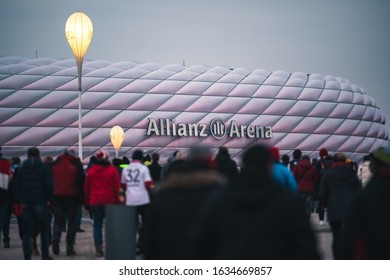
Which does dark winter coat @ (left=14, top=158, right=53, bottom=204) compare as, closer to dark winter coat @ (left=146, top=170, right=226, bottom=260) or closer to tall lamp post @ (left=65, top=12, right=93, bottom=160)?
dark winter coat @ (left=146, top=170, right=226, bottom=260)

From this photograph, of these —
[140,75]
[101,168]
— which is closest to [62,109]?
[140,75]

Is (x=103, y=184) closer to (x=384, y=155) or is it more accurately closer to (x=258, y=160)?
(x=384, y=155)

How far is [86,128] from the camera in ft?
183

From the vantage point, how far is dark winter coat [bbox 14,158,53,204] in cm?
1202

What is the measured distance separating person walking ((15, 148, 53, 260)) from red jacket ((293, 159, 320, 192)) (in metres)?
6.70

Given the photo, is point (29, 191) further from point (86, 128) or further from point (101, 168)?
point (86, 128)

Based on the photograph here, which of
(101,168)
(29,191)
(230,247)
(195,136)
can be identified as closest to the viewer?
(230,247)

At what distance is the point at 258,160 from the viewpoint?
502 cm

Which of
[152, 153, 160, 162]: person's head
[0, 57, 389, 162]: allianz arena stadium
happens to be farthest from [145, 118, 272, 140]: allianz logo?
[152, 153, 160, 162]: person's head

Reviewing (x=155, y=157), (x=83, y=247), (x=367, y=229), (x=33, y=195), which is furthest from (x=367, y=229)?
(x=83, y=247)

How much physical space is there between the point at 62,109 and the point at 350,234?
168ft

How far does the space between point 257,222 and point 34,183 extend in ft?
24.8

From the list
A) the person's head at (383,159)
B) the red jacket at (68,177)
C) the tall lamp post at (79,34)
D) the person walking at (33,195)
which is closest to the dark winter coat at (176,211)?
the person's head at (383,159)
